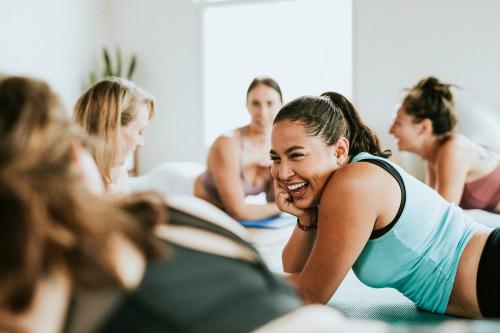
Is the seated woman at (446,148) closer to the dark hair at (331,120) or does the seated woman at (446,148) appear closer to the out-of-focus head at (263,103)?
the out-of-focus head at (263,103)

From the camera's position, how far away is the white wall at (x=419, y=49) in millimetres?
3668

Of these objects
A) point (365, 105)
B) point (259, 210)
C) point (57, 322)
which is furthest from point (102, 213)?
point (365, 105)

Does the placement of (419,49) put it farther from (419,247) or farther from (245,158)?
(419,247)

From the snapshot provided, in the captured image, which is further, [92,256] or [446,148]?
[446,148]

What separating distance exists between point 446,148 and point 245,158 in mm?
917

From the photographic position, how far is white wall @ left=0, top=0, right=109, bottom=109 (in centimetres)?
378

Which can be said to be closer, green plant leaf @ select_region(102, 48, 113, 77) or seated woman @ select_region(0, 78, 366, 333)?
seated woman @ select_region(0, 78, 366, 333)

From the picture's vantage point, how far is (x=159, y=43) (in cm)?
461

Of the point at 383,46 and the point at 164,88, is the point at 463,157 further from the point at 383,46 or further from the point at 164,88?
the point at 164,88

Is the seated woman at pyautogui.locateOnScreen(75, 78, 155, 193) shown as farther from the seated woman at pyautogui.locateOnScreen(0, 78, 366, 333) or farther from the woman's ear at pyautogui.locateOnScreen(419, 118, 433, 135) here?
the woman's ear at pyautogui.locateOnScreen(419, 118, 433, 135)

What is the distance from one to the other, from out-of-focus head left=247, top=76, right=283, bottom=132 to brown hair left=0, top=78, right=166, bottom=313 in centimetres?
209

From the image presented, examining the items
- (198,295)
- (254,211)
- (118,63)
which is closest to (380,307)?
(198,295)

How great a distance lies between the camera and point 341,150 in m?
1.33

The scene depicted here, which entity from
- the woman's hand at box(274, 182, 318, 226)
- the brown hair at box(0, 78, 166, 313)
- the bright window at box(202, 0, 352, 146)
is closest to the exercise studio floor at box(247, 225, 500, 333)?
the woman's hand at box(274, 182, 318, 226)
